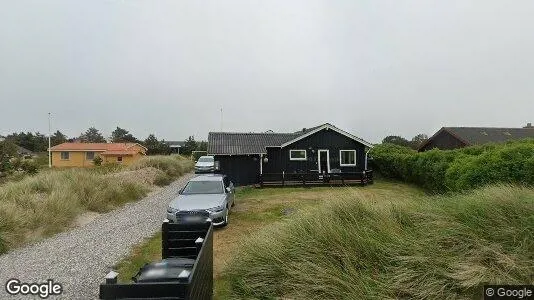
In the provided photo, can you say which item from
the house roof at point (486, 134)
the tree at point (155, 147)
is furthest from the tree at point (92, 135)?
the house roof at point (486, 134)

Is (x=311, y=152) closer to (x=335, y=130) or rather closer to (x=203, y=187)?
(x=335, y=130)

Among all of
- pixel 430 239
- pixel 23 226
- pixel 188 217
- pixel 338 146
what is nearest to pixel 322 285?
pixel 430 239

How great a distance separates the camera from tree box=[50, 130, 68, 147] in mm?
73000

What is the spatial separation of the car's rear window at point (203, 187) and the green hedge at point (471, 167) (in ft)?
25.2

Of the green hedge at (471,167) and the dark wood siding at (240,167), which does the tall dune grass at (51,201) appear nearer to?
the dark wood siding at (240,167)

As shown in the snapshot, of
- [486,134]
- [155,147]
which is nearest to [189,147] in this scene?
[155,147]

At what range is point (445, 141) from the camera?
124ft

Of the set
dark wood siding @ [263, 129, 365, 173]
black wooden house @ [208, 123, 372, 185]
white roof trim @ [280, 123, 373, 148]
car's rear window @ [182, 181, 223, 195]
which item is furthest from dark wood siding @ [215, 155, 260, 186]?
car's rear window @ [182, 181, 223, 195]

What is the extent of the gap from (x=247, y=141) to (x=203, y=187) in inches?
472

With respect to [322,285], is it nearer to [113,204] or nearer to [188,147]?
[113,204]

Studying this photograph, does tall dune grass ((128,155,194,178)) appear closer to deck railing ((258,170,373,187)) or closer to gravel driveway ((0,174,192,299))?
deck railing ((258,170,373,187))

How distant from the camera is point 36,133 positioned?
78.5 m

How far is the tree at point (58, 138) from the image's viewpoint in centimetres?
7300

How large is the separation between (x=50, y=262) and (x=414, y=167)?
1817 centimetres
